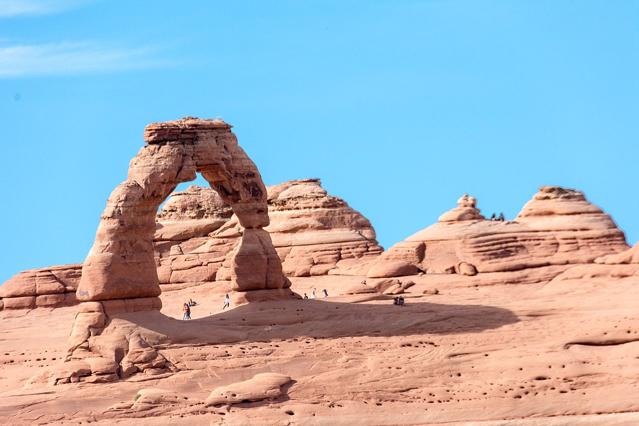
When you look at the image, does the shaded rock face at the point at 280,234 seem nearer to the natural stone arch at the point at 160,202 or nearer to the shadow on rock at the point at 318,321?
the natural stone arch at the point at 160,202

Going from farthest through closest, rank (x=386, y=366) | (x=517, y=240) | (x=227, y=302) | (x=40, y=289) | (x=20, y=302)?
1. (x=40, y=289)
2. (x=20, y=302)
3. (x=517, y=240)
4. (x=227, y=302)
5. (x=386, y=366)

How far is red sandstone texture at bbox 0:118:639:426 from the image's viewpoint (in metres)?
36.1

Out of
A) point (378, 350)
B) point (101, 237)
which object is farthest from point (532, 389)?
point (101, 237)

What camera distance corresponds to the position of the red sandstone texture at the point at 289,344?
118 feet

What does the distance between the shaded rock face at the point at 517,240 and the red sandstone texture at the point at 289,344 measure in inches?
74.1

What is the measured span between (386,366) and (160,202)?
7.03 meters

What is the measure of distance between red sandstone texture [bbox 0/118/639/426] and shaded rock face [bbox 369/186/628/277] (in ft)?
6.18

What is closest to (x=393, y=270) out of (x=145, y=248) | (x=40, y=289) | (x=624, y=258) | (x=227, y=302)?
(x=227, y=302)

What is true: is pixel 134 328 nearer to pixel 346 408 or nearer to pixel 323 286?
pixel 346 408

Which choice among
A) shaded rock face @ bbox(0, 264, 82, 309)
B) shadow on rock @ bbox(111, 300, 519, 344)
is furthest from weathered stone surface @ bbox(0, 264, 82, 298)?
shadow on rock @ bbox(111, 300, 519, 344)

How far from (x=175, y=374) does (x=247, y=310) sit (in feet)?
14.0

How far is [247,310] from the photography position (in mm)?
41000

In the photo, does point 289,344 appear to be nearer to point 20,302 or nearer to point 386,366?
point 386,366

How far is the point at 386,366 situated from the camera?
3784 centimetres
